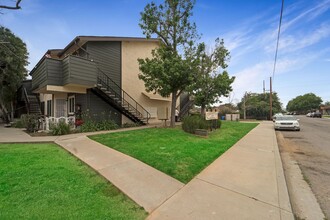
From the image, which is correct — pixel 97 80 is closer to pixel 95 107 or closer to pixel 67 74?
pixel 95 107

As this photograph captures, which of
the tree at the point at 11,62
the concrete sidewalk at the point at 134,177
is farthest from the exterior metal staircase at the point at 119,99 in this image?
the tree at the point at 11,62

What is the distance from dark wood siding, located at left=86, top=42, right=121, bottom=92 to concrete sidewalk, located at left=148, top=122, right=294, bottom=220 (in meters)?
11.3

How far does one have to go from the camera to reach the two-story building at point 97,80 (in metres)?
11.0

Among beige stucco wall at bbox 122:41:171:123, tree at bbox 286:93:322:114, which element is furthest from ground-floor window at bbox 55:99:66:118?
tree at bbox 286:93:322:114

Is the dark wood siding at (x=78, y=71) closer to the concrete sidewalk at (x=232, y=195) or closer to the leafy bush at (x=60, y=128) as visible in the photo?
the leafy bush at (x=60, y=128)

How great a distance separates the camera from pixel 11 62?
16.8m

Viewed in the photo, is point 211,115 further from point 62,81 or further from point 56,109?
point 56,109

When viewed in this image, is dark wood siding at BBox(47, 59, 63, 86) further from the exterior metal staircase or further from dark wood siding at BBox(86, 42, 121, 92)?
dark wood siding at BBox(86, 42, 121, 92)

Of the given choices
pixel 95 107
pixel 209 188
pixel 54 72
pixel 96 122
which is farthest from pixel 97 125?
pixel 209 188

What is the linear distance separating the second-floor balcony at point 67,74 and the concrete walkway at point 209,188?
20.2 ft

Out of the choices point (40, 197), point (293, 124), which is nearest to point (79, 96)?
point (40, 197)

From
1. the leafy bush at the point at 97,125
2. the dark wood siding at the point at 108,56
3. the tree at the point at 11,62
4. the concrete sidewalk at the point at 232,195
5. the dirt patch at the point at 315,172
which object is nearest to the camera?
the concrete sidewalk at the point at 232,195

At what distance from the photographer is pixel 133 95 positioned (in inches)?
620

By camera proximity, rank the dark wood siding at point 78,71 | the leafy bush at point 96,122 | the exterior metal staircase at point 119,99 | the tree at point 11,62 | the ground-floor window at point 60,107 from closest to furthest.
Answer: the dark wood siding at point 78,71 → the leafy bush at point 96,122 → the exterior metal staircase at point 119,99 → the ground-floor window at point 60,107 → the tree at point 11,62
